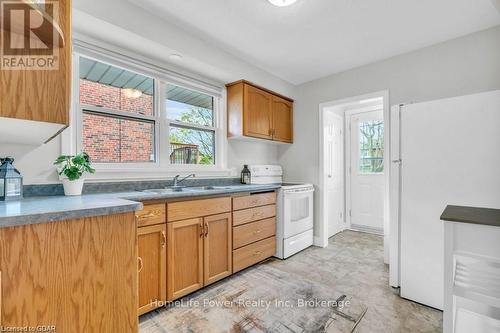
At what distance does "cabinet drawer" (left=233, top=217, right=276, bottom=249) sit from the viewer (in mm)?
2438

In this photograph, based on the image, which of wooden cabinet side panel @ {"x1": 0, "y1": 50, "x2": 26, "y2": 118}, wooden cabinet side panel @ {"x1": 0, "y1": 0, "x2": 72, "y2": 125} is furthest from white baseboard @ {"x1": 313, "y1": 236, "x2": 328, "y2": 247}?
wooden cabinet side panel @ {"x1": 0, "y1": 50, "x2": 26, "y2": 118}

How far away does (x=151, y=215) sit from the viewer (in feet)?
5.71

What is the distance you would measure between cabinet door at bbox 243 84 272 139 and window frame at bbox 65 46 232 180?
36cm

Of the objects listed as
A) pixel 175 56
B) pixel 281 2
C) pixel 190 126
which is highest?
pixel 281 2

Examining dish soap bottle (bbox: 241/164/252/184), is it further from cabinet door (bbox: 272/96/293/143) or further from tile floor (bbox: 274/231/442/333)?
tile floor (bbox: 274/231/442/333)

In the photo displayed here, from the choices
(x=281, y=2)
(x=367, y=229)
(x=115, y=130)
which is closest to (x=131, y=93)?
(x=115, y=130)

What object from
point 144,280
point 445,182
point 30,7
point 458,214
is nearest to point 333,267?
point 445,182

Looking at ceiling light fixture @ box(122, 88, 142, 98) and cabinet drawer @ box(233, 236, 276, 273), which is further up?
ceiling light fixture @ box(122, 88, 142, 98)

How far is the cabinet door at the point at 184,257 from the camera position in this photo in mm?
1861

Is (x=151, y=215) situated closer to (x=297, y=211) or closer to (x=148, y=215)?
(x=148, y=215)

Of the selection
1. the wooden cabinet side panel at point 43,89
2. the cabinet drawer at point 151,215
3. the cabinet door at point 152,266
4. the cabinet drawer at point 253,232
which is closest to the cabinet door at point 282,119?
the cabinet drawer at point 253,232

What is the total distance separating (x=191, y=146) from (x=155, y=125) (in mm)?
507

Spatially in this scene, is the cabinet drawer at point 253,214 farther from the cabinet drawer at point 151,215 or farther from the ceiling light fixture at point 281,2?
the ceiling light fixture at point 281,2

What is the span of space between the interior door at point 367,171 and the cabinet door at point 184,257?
127 inches
